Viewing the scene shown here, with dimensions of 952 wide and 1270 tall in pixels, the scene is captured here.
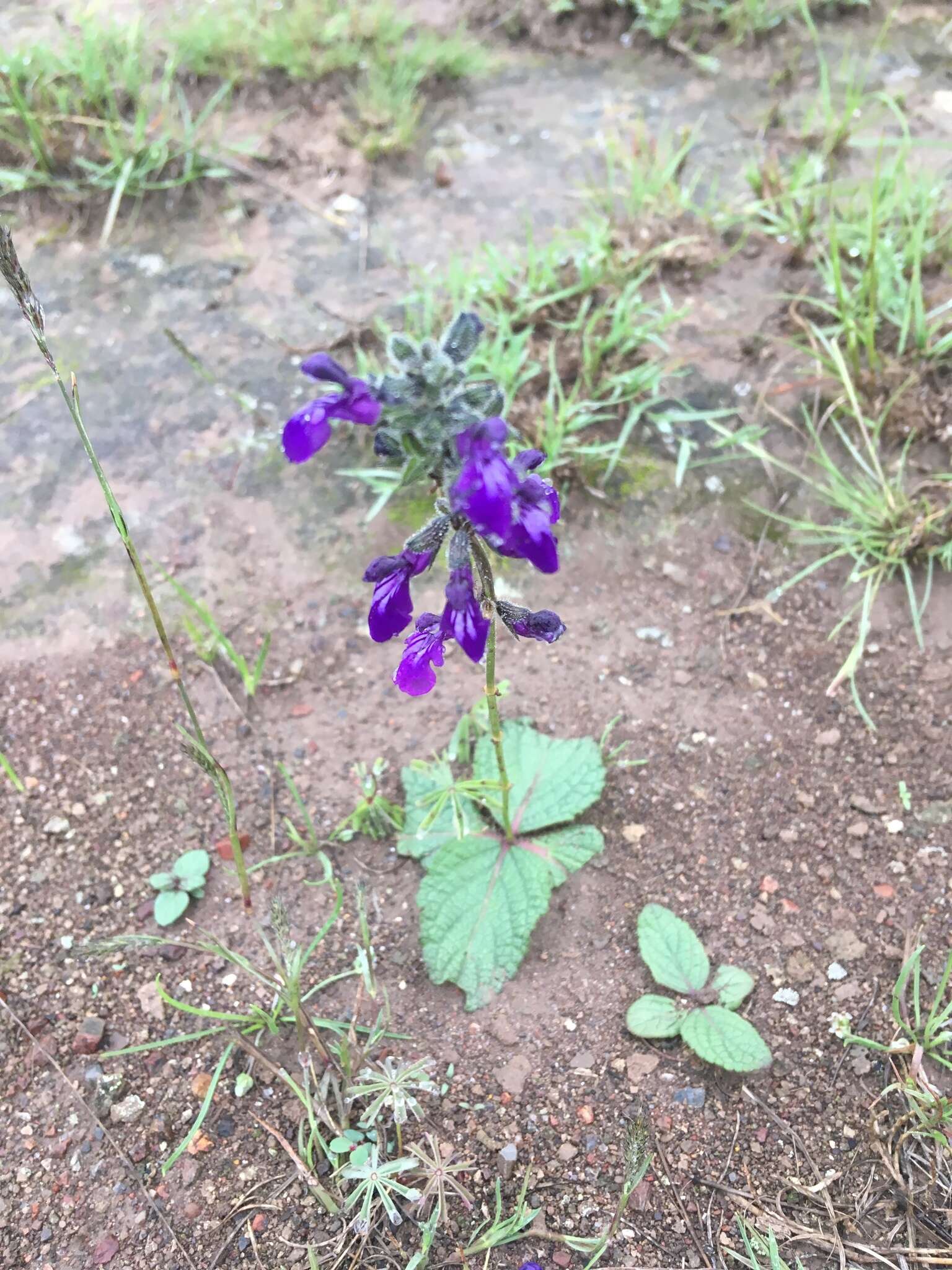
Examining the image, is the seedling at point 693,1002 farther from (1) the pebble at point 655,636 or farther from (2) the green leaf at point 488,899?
(1) the pebble at point 655,636

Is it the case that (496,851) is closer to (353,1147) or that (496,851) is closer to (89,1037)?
(353,1147)

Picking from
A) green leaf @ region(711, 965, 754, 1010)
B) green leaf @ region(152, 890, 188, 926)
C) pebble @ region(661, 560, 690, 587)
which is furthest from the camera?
pebble @ region(661, 560, 690, 587)

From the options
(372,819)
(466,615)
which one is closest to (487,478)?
(466,615)

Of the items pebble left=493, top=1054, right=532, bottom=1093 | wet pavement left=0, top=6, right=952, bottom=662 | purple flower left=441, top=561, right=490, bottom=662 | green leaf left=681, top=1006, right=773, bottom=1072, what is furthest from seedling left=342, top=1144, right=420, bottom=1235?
wet pavement left=0, top=6, right=952, bottom=662

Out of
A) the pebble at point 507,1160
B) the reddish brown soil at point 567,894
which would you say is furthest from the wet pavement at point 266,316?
the pebble at point 507,1160

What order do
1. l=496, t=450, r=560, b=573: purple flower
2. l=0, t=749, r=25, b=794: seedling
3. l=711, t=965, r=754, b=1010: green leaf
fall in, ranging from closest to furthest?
l=496, t=450, r=560, b=573: purple flower < l=711, t=965, r=754, b=1010: green leaf < l=0, t=749, r=25, b=794: seedling

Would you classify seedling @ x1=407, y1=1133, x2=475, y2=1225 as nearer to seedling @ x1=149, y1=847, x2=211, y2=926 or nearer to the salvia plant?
the salvia plant

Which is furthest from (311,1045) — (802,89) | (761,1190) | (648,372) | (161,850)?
(802,89)

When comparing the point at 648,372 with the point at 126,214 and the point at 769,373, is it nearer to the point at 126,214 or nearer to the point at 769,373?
the point at 769,373
